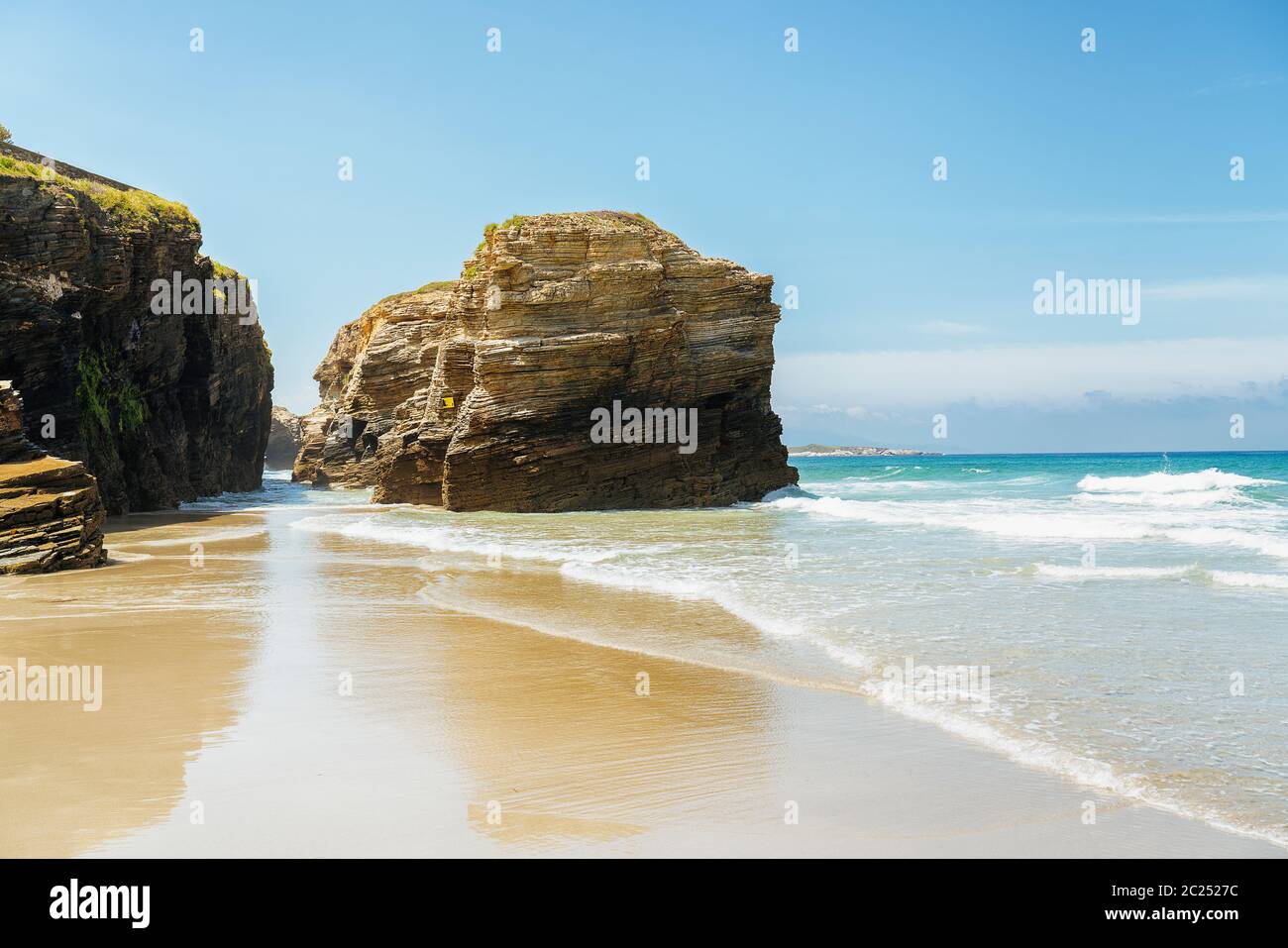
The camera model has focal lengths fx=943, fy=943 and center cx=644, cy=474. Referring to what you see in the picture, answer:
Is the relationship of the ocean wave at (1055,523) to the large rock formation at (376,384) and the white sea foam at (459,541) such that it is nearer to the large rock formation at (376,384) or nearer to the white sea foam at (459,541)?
the white sea foam at (459,541)

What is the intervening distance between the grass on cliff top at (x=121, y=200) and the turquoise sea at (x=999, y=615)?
435 inches

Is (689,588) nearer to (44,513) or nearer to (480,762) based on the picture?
(480,762)

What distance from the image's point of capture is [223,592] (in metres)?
13.2

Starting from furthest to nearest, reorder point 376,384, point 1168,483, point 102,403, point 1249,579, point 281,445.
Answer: point 281,445
point 1168,483
point 376,384
point 102,403
point 1249,579

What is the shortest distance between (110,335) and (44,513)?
1336cm

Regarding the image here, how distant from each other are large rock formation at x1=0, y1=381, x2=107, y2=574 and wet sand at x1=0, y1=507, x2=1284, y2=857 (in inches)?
227

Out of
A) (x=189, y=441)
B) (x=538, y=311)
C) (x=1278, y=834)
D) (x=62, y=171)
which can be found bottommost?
(x=1278, y=834)

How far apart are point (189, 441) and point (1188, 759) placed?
122 feet

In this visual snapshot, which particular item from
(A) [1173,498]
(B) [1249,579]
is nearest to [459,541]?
(B) [1249,579]

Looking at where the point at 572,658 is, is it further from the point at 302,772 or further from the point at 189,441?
the point at 189,441

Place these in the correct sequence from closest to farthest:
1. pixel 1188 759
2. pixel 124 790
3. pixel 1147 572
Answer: pixel 124 790
pixel 1188 759
pixel 1147 572

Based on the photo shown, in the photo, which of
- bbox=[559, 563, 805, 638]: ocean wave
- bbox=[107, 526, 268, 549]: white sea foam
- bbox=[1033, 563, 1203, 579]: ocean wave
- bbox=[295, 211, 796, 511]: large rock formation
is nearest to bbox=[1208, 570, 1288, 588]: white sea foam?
bbox=[1033, 563, 1203, 579]: ocean wave

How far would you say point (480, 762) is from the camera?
588 centimetres

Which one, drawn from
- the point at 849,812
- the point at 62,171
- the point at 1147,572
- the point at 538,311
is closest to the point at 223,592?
the point at 849,812
